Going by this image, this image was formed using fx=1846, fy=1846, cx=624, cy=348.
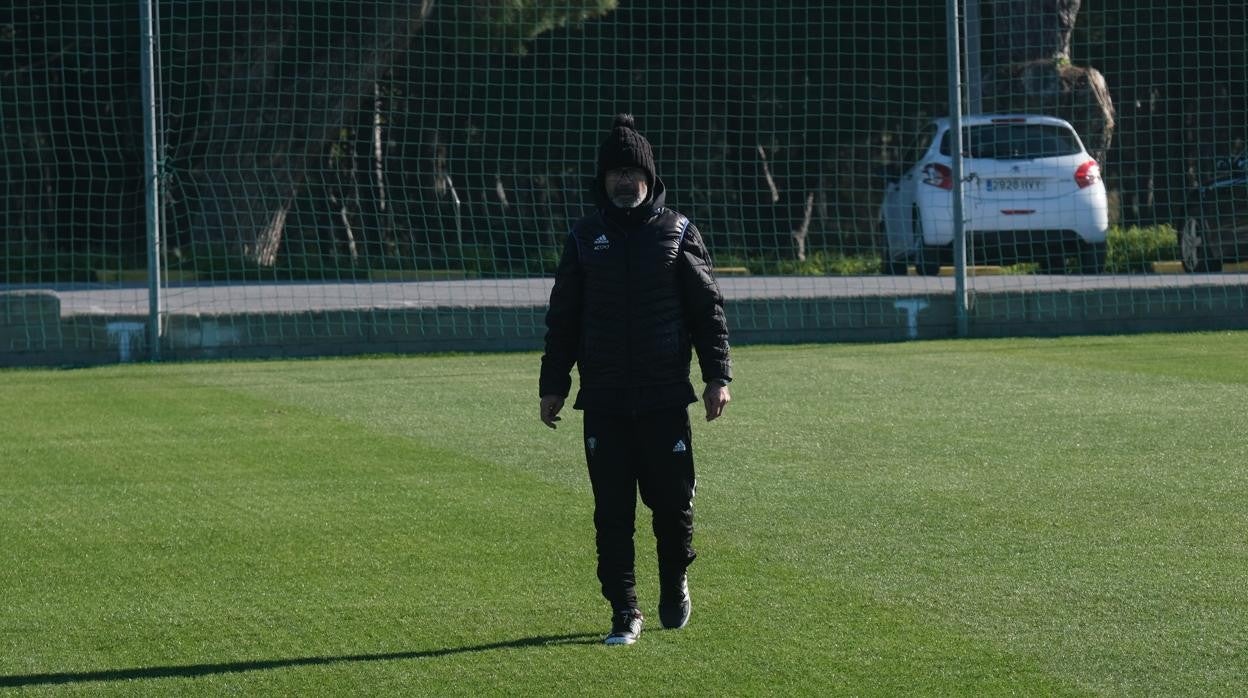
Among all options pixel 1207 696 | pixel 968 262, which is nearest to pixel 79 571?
pixel 1207 696

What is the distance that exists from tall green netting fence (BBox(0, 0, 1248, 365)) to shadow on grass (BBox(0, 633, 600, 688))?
938 centimetres

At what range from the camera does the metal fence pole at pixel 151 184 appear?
1414 cm

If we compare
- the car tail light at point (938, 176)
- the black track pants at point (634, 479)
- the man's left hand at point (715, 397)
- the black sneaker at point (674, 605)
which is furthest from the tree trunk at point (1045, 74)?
the black sneaker at point (674, 605)

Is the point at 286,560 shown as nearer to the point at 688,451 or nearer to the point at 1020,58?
the point at 688,451

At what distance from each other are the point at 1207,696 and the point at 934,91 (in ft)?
74.5

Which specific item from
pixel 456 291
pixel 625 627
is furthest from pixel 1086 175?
pixel 625 627

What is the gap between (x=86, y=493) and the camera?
8.20 m

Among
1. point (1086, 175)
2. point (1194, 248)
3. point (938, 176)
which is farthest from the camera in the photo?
point (1194, 248)

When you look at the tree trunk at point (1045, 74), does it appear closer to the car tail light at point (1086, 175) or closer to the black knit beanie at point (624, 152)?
the car tail light at point (1086, 175)

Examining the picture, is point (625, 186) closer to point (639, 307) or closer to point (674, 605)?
point (639, 307)

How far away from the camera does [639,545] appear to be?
6.89m

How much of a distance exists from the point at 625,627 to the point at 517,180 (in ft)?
58.6

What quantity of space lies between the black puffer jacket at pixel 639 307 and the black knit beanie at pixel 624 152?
5.0 inches

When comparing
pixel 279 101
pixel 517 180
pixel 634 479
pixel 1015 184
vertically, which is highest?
pixel 279 101
